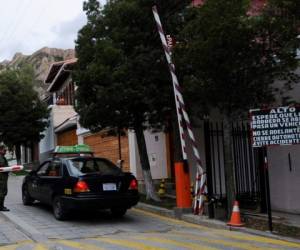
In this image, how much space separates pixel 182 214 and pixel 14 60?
486 feet

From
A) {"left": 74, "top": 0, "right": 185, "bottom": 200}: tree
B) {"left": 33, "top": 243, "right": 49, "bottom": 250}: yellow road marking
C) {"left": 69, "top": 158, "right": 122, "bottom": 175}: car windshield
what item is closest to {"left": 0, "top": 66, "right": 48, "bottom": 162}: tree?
{"left": 74, "top": 0, "right": 185, "bottom": 200}: tree

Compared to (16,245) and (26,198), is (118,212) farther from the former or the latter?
(16,245)

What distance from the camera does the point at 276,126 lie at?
1011 cm

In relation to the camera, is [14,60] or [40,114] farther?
[14,60]

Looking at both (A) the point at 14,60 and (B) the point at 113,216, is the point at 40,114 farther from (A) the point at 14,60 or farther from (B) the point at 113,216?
(A) the point at 14,60

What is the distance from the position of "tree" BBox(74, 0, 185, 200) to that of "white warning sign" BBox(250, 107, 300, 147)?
3.96 m

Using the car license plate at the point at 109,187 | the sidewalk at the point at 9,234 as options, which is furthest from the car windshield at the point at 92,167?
the sidewalk at the point at 9,234

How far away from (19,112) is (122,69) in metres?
25.4

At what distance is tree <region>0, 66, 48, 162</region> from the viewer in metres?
37.6

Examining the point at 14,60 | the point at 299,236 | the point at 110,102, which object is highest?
the point at 14,60

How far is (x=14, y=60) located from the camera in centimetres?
15338

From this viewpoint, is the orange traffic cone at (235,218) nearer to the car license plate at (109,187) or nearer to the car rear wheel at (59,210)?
the car license plate at (109,187)

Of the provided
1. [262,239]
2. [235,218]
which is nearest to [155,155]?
[235,218]

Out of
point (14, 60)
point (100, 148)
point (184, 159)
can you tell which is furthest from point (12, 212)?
point (14, 60)
